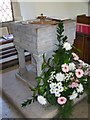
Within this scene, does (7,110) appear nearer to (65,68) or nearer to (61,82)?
(61,82)

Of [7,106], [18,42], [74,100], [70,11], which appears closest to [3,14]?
[18,42]

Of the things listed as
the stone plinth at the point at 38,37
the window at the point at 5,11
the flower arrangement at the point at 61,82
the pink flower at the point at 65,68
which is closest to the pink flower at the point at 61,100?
the flower arrangement at the point at 61,82

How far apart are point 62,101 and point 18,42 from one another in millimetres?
848

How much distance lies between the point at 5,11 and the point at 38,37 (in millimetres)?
1681

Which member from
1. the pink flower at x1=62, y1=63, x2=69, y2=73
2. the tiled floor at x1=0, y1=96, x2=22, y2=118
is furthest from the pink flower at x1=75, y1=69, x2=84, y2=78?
the tiled floor at x1=0, y1=96, x2=22, y2=118

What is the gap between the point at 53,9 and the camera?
3.66m

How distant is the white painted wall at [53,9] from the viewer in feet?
10.9

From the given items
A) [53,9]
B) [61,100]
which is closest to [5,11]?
[53,9]

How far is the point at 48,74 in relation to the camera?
1.82m

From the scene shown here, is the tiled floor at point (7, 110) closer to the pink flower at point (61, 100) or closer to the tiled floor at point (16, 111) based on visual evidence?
the tiled floor at point (16, 111)

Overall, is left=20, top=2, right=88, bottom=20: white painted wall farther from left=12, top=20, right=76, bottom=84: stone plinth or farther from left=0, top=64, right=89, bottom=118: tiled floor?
left=0, top=64, right=89, bottom=118: tiled floor

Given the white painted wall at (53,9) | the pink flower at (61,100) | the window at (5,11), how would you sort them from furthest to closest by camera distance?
the white painted wall at (53,9) → the window at (5,11) → the pink flower at (61,100)

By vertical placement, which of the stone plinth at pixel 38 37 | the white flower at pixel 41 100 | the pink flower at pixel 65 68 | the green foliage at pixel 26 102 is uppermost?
the stone plinth at pixel 38 37

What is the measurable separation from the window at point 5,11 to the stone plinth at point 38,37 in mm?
1204
